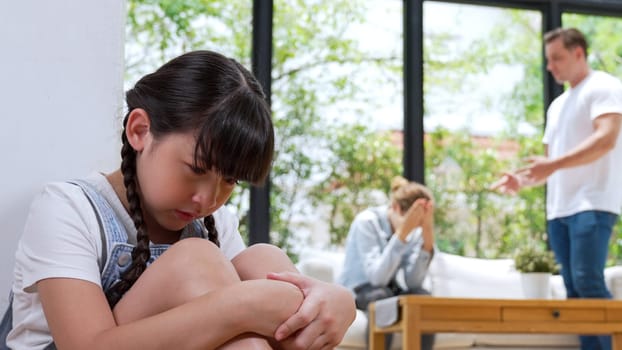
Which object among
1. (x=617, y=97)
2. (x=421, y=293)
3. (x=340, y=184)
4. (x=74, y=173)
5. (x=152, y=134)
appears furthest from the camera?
(x=340, y=184)

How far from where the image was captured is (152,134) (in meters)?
1.31

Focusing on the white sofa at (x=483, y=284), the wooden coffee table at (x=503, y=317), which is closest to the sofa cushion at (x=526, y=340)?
the white sofa at (x=483, y=284)

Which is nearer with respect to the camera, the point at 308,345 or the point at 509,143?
the point at 308,345

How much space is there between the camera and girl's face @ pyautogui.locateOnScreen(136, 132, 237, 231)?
1.28 meters

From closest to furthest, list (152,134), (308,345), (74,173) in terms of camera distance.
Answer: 1. (308,345)
2. (152,134)
3. (74,173)

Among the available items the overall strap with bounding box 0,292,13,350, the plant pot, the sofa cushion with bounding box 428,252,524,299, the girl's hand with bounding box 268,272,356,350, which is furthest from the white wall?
the sofa cushion with bounding box 428,252,524,299

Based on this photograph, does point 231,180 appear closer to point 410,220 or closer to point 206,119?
point 206,119

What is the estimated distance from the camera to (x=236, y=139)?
4.17 ft

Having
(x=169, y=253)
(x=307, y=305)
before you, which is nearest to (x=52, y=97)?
(x=169, y=253)

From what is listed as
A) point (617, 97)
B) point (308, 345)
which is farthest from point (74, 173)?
point (617, 97)

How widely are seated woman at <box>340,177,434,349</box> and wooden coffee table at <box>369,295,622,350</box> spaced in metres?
0.30

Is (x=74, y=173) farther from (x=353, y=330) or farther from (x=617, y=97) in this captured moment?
(x=617, y=97)

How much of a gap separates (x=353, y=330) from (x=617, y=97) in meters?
1.62

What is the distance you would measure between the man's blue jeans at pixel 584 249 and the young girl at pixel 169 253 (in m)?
2.81
